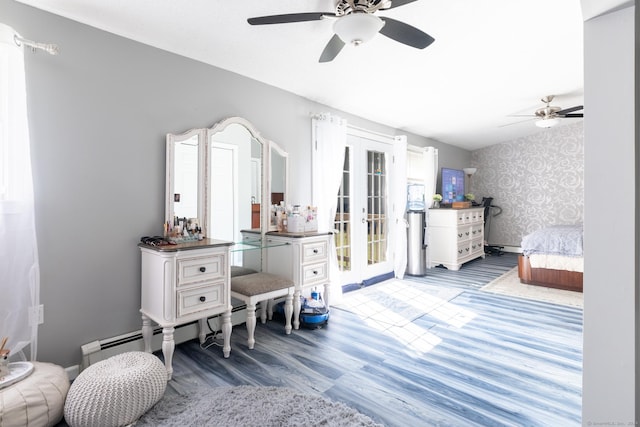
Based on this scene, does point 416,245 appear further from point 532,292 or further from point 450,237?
point 532,292

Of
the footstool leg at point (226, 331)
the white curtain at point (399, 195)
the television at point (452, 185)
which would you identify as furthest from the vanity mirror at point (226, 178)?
the television at point (452, 185)

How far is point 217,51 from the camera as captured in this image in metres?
2.54

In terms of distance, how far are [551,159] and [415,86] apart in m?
4.80

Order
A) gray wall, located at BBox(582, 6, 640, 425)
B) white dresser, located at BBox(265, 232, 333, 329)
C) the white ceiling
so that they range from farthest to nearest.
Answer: white dresser, located at BBox(265, 232, 333, 329)
the white ceiling
gray wall, located at BBox(582, 6, 640, 425)

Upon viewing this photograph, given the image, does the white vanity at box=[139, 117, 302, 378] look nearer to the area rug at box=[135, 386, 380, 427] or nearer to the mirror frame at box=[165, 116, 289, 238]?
the mirror frame at box=[165, 116, 289, 238]

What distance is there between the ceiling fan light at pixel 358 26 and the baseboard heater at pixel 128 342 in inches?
94.4

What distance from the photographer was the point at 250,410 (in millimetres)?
1737

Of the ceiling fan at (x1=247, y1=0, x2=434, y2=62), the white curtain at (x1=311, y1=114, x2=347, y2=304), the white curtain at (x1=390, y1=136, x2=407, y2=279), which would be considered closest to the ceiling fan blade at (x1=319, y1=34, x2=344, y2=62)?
the ceiling fan at (x1=247, y1=0, x2=434, y2=62)

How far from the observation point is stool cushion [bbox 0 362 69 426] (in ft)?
4.66

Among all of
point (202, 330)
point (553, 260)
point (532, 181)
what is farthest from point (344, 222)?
point (532, 181)

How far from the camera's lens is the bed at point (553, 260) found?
397cm

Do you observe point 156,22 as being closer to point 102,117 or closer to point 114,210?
point 102,117

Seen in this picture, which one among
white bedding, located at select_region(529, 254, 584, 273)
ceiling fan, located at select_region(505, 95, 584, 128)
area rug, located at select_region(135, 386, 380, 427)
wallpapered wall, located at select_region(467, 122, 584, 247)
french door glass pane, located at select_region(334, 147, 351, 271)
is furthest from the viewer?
wallpapered wall, located at select_region(467, 122, 584, 247)

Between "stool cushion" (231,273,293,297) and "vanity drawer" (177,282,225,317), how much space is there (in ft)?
0.85
